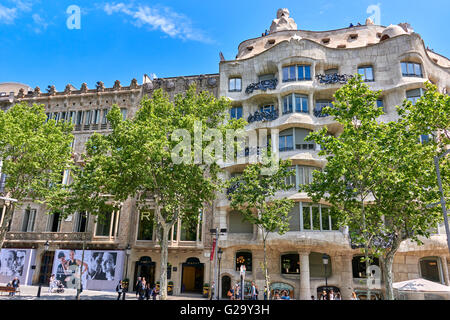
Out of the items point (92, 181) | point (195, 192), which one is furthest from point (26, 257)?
point (195, 192)

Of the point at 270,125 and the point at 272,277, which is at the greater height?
the point at 270,125

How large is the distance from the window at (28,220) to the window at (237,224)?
19156mm

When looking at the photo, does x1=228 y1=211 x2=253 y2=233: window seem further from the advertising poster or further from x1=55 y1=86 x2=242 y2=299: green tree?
the advertising poster

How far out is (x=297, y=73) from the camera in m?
28.1

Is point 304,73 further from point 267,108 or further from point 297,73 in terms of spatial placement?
point 267,108

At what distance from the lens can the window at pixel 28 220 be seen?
1227 inches

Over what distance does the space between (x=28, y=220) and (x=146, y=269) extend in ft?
43.4

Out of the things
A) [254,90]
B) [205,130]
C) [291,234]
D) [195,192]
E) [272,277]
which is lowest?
[272,277]

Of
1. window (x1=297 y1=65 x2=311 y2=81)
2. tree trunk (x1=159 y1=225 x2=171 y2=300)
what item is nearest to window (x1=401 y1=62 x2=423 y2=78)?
window (x1=297 y1=65 x2=311 y2=81)

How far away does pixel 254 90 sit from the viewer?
28922 millimetres

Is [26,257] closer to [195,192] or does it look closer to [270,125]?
[195,192]

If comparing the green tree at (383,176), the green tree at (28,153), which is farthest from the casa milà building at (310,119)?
the green tree at (28,153)

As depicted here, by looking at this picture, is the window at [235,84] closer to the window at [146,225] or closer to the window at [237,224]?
the window at [237,224]
